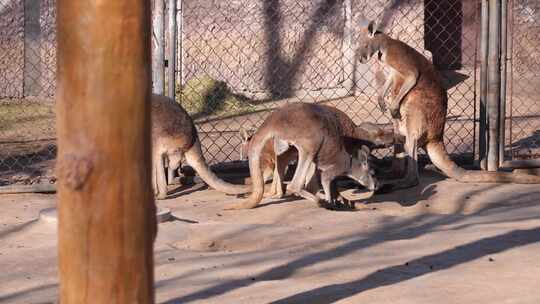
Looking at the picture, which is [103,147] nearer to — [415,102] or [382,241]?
[382,241]

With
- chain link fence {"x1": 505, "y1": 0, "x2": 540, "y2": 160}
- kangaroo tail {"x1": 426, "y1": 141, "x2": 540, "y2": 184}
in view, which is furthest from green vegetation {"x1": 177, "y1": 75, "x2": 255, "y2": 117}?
kangaroo tail {"x1": 426, "y1": 141, "x2": 540, "y2": 184}

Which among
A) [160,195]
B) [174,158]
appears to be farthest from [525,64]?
[160,195]

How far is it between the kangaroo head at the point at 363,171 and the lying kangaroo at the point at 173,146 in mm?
826

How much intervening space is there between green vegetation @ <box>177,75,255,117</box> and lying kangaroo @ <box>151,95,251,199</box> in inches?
169

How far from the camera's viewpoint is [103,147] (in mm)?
2914

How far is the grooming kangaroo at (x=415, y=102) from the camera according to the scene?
8.26 m

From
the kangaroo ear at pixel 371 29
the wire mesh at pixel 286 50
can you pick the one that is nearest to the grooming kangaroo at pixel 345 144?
the kangaroo ear at pixel 371 29

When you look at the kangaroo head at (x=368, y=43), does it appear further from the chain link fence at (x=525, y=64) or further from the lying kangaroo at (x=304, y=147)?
the chain link fence at (x=525, y=64)

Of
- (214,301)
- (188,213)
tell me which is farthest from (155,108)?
(214,301)

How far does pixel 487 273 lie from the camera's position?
183 inches

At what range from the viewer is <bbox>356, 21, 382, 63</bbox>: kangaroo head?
848 cm

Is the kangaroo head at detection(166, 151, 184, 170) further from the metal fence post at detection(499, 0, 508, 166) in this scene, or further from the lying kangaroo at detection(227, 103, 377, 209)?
the metal fence post at detection(499, 0, 508, 166)

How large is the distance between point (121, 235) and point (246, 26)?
34.2 feet

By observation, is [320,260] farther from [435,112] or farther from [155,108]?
[435,112]
